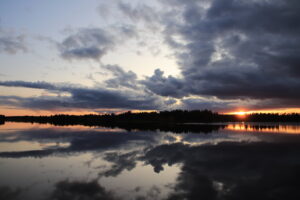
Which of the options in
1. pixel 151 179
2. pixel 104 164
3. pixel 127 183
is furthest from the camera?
pixel 104 164

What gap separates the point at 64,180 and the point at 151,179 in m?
6.17

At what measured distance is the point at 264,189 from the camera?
1388 cm

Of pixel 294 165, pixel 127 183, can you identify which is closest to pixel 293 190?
pixel 294 165

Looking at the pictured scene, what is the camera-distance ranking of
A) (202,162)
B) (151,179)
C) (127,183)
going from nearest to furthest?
(127,183) < (151,179) < (202,162)

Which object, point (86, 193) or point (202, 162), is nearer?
point (86, 193)

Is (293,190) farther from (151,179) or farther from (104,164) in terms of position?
(104,164)

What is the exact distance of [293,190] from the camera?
1372 centimetres

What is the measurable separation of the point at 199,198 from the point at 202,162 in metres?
10.2

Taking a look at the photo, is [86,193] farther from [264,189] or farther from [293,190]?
[293,190]

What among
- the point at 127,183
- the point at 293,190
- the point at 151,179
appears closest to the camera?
the point at 293,190

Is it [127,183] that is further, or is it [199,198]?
[127,183]

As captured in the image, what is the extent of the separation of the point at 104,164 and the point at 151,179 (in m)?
6.33

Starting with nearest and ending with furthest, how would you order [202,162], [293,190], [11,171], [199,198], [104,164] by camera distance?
[199,198], [293,190], [11,171], [104,164], [202,162]

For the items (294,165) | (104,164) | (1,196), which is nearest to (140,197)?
(1,196)
